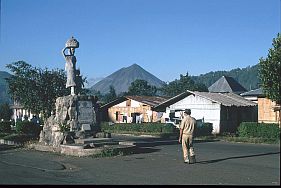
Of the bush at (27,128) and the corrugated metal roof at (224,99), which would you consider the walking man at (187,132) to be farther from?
the corrugated metal roof at (224,99)

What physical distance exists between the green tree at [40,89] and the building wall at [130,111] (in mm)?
8499

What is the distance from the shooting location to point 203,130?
3092cm

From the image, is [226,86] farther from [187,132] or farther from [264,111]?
[187,132]

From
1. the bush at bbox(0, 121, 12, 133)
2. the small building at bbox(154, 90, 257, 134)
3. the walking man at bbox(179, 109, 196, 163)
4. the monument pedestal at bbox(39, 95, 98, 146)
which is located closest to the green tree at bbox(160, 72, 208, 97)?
the small building at bbox(154, 90, 257, 134)

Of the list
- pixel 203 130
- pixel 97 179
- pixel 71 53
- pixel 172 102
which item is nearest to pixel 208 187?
pixel 97 179

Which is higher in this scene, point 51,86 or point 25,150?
point 51,86

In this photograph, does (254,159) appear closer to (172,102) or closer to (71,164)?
(71,164)

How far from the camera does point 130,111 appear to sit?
4547 cm

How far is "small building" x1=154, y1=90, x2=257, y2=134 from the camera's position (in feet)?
105

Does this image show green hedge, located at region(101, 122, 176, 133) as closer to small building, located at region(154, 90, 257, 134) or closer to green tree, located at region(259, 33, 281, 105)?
small building, located at region(154, 90, 257, 134)

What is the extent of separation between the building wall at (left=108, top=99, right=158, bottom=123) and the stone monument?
23076 millimetres

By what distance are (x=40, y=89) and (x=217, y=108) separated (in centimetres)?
1849

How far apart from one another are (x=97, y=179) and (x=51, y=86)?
32048mm

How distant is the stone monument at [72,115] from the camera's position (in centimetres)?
1852
